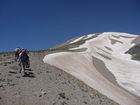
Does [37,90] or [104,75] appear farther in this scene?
[104,75]

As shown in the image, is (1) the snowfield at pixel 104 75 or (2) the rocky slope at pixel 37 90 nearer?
(2) the rocky slope at pixel 37 90

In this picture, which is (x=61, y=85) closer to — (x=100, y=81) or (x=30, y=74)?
(x=30, y=74)

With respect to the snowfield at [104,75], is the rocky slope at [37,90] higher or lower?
lower

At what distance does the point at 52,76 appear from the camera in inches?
1090

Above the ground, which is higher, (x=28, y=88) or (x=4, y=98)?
(x=28, y=88)

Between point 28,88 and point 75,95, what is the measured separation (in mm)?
4607

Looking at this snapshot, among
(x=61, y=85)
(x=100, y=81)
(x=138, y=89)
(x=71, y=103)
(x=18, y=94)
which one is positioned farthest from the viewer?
(x=138, y=89)

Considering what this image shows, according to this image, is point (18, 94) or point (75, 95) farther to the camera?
point (75, 95)

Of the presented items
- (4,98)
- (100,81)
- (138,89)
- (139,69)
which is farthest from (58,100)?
(139,69)

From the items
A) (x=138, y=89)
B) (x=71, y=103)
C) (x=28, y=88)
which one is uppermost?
(x=138, y=89)

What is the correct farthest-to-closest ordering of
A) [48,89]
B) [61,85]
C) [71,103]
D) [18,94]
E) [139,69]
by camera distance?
[139,69]
[61,85]
[48,89]
[71,103]
[18,94]

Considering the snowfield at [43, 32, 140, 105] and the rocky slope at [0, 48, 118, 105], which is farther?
the snowfield at [43, 32, 140, 105]

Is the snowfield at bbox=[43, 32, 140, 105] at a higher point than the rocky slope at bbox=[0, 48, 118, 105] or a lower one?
higher

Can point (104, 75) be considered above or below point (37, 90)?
above
